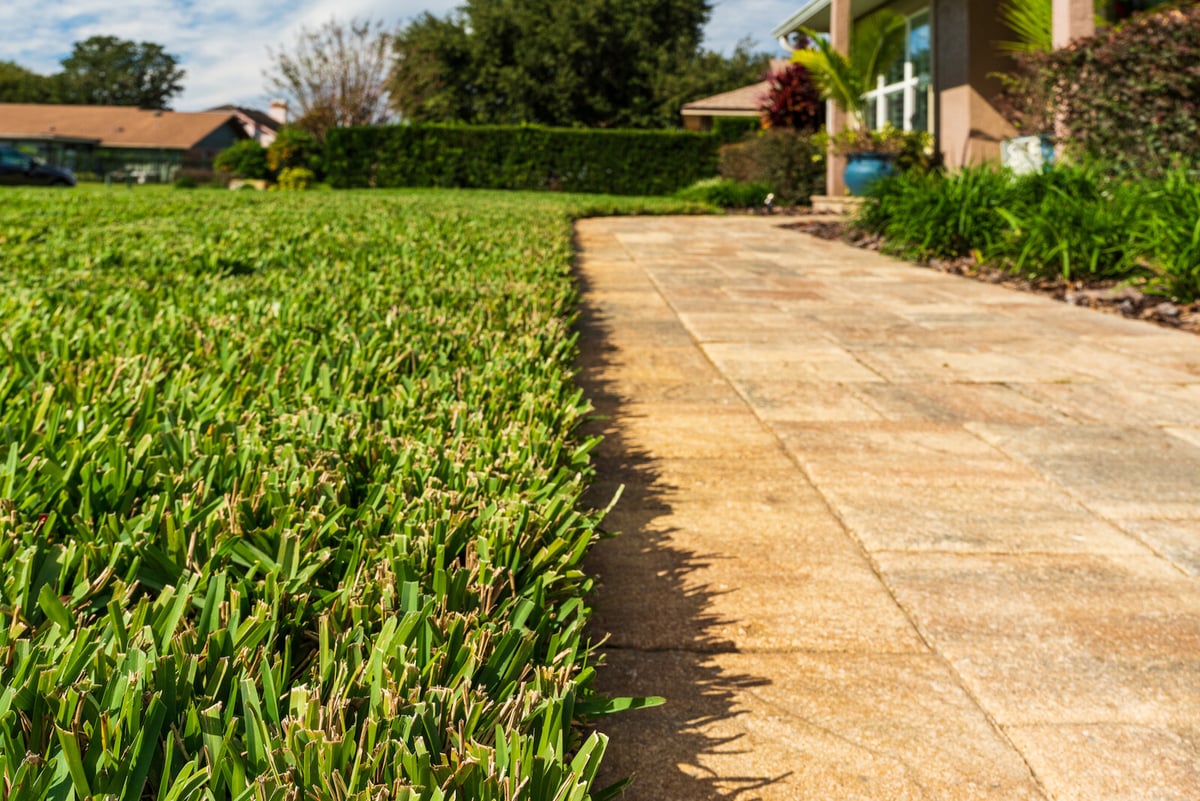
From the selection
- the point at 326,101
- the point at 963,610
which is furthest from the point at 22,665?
the point at 326,101

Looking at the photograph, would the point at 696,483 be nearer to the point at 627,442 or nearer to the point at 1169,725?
the point at 627,442

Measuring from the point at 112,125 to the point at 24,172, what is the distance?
1154 inches

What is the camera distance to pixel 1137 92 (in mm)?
7281

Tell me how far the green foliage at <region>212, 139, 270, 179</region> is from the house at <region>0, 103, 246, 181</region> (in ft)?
71.0

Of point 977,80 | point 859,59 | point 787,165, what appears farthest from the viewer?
point 787,165

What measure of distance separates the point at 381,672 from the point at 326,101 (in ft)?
103

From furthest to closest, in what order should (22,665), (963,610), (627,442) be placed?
(627,442)
(963,610)
(22,665)

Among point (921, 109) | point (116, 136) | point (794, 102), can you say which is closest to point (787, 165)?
point (794, 102)

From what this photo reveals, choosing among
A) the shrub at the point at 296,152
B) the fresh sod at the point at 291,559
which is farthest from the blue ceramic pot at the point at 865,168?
the shrub at the point at 296,152

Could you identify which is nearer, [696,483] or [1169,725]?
[1169,725]

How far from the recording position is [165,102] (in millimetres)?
88688

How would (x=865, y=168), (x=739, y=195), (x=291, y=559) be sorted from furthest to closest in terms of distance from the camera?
1. (x=739, y=195)
2. (x=865, y=168)
3. (x=291, y=559)

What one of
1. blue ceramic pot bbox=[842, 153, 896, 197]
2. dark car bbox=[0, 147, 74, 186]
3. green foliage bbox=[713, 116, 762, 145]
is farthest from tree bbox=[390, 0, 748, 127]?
blue ceramic pot bbox=[842, 153, 896, 197]

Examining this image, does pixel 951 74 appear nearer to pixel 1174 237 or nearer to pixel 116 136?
pixel 1174 237
